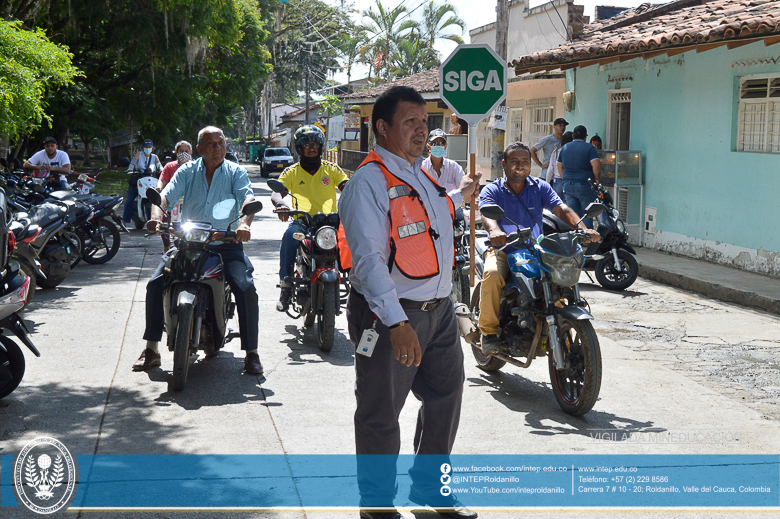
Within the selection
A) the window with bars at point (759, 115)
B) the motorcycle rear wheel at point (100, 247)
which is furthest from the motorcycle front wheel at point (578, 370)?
the motorcycle rear wheel at point (100, 247)

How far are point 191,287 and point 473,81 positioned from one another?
5.06m

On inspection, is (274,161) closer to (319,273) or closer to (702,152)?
(702,152)

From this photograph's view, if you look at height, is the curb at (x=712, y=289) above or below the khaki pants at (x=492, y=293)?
below

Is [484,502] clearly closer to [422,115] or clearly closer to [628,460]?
[628,460]

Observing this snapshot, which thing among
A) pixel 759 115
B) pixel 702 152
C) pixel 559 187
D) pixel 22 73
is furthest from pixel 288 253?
pixel 702 152

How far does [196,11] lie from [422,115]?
1900 cm

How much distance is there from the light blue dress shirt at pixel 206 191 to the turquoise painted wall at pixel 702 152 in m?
7.39

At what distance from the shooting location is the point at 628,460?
4707 mm

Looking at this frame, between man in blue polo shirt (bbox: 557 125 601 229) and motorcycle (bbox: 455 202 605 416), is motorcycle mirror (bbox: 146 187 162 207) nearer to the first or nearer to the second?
motorcycle (bbox: 455 202 605 416)

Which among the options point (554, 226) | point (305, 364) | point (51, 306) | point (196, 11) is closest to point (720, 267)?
point (554, 226)

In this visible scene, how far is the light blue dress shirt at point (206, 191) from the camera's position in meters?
6.47

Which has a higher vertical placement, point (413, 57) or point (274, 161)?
point (413, 57)

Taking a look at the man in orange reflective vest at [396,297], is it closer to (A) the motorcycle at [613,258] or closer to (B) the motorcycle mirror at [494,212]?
(B) the motorcycle mirror at [494,212]

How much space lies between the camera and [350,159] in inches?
1451
